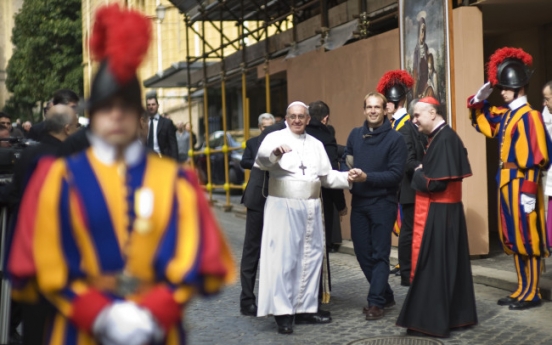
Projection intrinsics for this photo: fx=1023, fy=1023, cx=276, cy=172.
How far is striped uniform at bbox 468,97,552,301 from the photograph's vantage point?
329 inches

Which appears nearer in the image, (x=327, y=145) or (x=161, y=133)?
(x=327, y=145)

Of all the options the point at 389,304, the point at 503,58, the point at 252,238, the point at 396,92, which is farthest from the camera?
the point at 396,92

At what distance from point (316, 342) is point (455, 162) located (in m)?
1.73

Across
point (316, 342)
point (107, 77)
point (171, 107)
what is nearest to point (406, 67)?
point (316, 342)

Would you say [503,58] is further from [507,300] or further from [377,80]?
[377,80]

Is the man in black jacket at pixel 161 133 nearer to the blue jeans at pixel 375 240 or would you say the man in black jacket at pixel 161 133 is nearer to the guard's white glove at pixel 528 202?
the blue jeans at pixel 375 240

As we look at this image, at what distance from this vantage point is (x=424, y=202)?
26.9 feet

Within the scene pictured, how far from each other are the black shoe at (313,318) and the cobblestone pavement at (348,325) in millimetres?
72

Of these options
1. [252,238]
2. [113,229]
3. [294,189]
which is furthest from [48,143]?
[252,238]

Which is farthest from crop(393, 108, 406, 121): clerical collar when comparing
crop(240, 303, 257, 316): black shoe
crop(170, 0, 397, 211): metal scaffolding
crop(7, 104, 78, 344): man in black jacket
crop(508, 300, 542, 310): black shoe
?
crop(7, 104, 78, 344): man in black jacket

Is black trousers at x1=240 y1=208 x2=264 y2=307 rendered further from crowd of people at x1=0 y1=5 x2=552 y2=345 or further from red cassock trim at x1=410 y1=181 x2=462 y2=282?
red cassock trim at x1=410 y1=181 x2=462 y2=282

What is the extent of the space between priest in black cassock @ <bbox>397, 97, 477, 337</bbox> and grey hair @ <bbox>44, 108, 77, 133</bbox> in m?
2.98

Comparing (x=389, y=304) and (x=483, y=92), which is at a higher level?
(x=483, y=92)

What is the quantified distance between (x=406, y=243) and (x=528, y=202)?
191 centimetres
